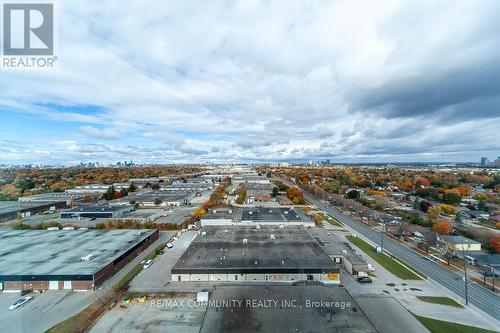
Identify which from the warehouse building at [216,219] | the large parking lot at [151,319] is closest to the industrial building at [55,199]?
the warehouse building at [216,219]

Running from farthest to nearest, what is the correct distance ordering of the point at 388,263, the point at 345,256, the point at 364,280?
the point at 388,263
the point at 345,256
the point at 364,280

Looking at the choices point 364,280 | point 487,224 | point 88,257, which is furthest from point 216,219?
point 487,224

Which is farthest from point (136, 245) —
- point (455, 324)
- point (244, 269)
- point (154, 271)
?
point (455, 324)

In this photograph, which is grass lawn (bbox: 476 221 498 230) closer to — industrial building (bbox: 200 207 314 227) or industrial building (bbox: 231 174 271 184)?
industrial building (bbox: 200 207 314 227)

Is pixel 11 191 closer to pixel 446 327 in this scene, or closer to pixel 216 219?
pixel 216 219

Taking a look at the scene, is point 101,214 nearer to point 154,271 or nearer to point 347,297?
point 154,271

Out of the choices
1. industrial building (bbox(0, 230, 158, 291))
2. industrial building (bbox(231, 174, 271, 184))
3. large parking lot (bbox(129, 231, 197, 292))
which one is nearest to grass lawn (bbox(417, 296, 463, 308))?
large parking lot (bbox(129, 231, 197, 292))

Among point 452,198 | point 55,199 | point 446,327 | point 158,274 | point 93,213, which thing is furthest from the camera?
point 55,199
